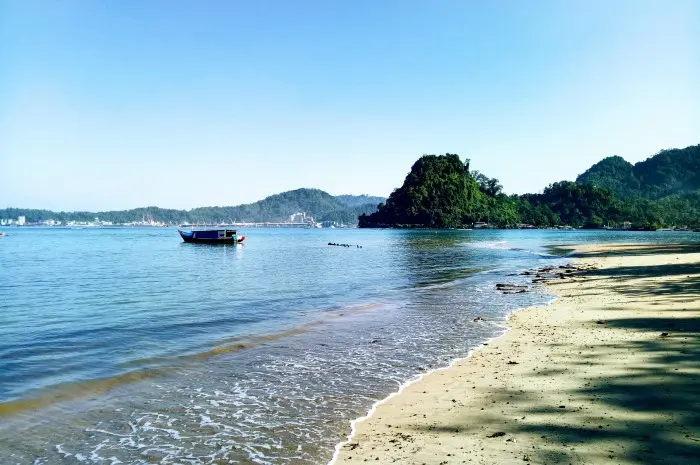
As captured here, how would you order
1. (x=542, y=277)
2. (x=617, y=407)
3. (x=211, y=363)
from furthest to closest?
(x=542, y=277), (x=211, y=363), (x=617, y=407)

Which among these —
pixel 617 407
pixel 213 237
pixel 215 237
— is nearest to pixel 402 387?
pixel 617 407

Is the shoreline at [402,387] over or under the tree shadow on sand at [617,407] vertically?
under

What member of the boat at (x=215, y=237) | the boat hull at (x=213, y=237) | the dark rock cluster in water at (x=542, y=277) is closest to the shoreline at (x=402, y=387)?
the dark rock cluster in water at (x=542, y=277)

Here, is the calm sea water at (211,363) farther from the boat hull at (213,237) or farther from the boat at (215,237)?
the boat hull at (213,237)

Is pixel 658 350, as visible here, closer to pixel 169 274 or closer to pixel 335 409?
pixel 335 409

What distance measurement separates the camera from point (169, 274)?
131 ft

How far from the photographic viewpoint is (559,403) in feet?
26.7

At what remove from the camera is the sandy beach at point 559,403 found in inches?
249

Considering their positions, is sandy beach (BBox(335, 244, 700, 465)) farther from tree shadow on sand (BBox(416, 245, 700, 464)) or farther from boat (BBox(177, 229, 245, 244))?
boat (BBox(177, 229, 245, 244))

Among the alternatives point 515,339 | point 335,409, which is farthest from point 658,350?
point 335,409

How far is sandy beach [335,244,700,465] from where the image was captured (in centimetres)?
632

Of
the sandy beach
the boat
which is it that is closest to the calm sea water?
the sandy beach

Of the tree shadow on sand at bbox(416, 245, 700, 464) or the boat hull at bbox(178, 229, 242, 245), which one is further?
the boat hull at bbox(178, 229, 242, 245)

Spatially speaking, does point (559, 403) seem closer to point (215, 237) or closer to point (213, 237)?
point (215, 237)
